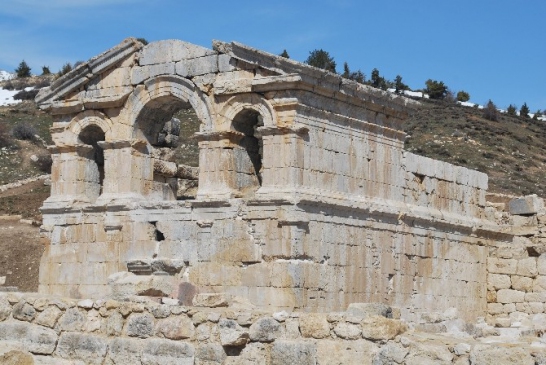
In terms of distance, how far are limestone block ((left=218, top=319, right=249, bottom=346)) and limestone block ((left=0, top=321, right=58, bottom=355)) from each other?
168 centimetres

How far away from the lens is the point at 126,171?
50.4 feet

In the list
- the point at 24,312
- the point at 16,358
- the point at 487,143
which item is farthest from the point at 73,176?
the point at 487,143

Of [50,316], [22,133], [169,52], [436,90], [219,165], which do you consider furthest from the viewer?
[436,90]

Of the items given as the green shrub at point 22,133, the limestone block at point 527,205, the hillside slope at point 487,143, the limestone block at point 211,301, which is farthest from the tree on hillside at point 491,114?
the limestone block at point 211,301

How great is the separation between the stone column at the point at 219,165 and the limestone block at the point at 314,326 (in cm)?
735

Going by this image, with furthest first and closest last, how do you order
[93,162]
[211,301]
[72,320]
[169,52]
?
[93,162] < [169,52] < [211,301] < [72,320]

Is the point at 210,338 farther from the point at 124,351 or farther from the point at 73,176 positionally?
the point at 73,176

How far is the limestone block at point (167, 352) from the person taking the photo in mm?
7492

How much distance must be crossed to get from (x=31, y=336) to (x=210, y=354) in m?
1.80

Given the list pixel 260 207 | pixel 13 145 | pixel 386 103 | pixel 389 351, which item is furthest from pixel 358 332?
pixel 13 145

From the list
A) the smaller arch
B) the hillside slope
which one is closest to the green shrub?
the hillside slope

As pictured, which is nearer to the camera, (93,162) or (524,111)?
(93,162)

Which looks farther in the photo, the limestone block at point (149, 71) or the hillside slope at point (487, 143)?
the hillside slope at point (487, 143)

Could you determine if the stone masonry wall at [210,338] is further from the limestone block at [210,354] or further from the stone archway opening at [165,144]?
the stone archway opening at [165,144]
